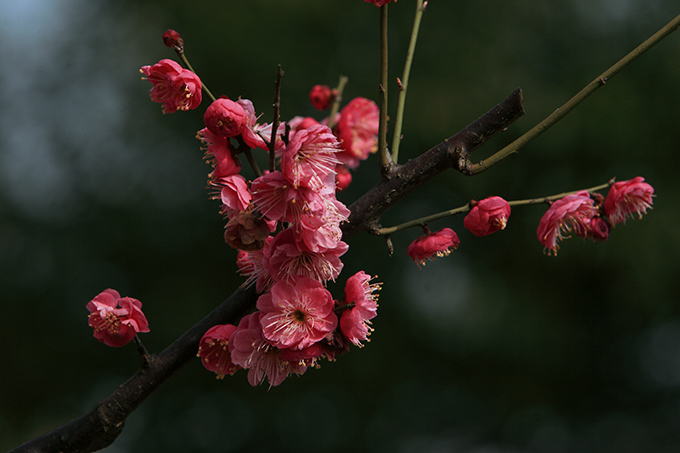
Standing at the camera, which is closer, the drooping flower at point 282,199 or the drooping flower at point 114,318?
the drooping flower at point 282,199

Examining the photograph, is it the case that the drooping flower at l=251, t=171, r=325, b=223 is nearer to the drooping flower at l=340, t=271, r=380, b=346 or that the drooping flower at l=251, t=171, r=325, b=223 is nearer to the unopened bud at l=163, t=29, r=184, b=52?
the drooping flower at l=340, t=271, r=380, b=346

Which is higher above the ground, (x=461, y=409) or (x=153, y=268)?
(x=153, y=268)

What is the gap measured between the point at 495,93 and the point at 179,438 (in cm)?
631

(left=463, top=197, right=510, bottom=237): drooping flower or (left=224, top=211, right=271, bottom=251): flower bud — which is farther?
(left=463, top=197, right=510, bottom=237): drooping flower

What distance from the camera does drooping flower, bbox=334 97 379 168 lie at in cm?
164

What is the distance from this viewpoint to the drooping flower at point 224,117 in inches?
36.3

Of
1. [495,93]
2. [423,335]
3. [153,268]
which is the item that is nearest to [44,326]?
[153,268]

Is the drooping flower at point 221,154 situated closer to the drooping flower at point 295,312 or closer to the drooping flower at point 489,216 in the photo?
the drooping flower at point 295,312

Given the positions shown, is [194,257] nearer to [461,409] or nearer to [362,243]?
[362,243]

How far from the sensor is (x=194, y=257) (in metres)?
7.20

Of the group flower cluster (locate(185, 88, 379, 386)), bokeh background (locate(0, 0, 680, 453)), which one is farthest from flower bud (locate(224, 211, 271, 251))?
bokeh background (locate(0, 0, 680, 453))

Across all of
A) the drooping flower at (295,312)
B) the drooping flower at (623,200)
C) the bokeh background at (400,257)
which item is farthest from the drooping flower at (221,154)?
the bokeh background at (400,257)

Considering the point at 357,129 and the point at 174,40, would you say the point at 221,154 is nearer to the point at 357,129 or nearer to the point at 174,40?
the point at 174,40

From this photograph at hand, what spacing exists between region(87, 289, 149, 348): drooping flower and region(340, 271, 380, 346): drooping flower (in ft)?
1.43
